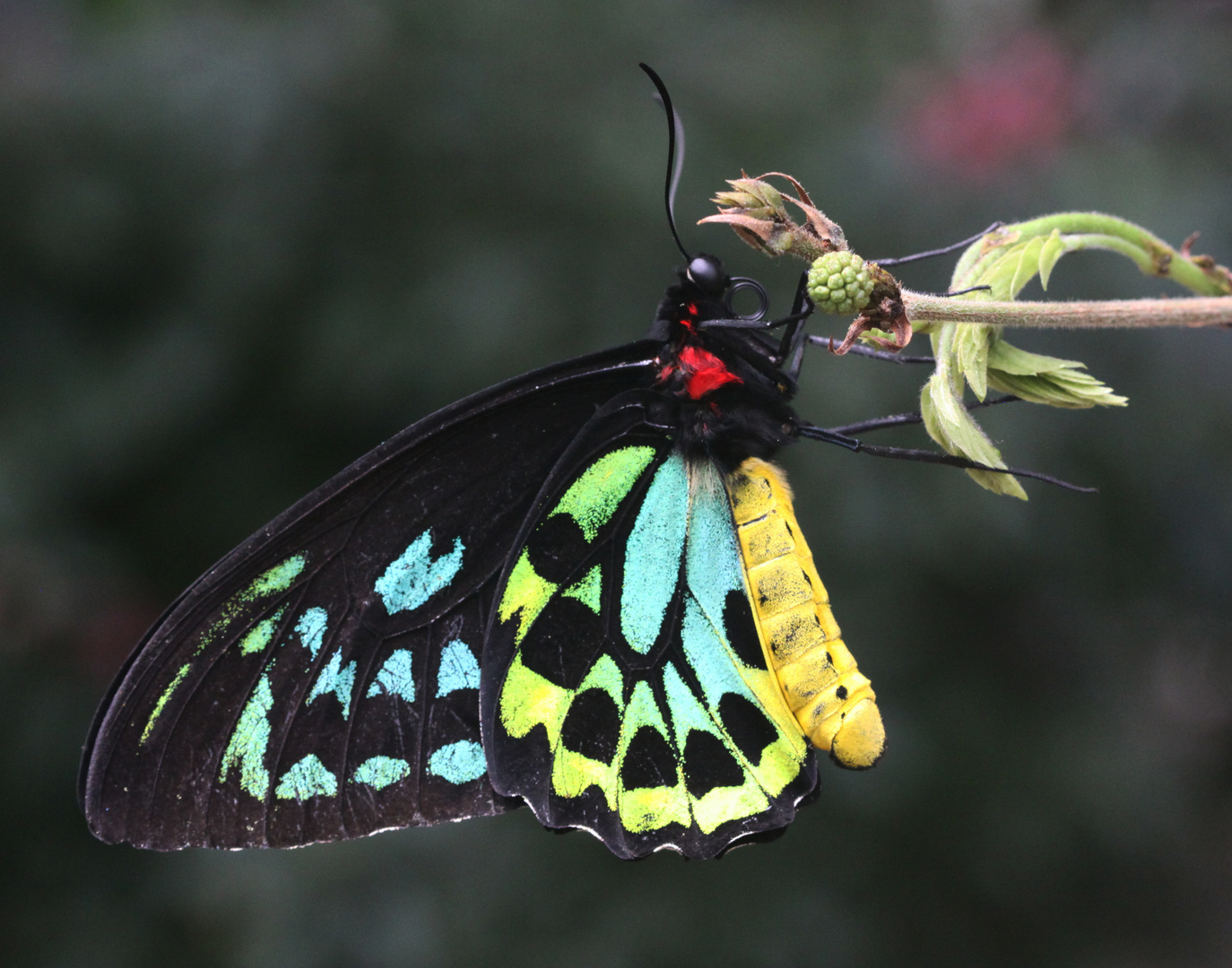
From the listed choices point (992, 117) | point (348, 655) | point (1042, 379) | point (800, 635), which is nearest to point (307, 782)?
point (348, 655)

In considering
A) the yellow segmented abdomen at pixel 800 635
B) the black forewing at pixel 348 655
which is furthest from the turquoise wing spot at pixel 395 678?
the yellow segmented abdomen at pixel 800 635

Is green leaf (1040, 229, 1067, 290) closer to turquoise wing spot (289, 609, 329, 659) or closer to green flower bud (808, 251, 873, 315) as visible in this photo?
green flower bud (808, 251, 873, 315)

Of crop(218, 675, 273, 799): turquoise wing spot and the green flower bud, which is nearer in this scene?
the green flower bud

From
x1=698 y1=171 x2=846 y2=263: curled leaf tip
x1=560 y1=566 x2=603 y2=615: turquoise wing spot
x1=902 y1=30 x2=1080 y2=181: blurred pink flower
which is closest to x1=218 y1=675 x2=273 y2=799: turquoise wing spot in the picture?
x1=560 y1=566 x2=603 y2=615: turquoise wing spot

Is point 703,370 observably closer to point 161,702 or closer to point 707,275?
point 707,275

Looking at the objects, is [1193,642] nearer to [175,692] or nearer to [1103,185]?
[1103,185]

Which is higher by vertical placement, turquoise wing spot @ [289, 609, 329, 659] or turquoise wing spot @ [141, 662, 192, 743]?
turquoise wing spot @ [289, 609, 329, 659]

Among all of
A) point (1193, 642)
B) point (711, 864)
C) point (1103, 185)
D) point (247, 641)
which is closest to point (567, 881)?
point (711, 864)
